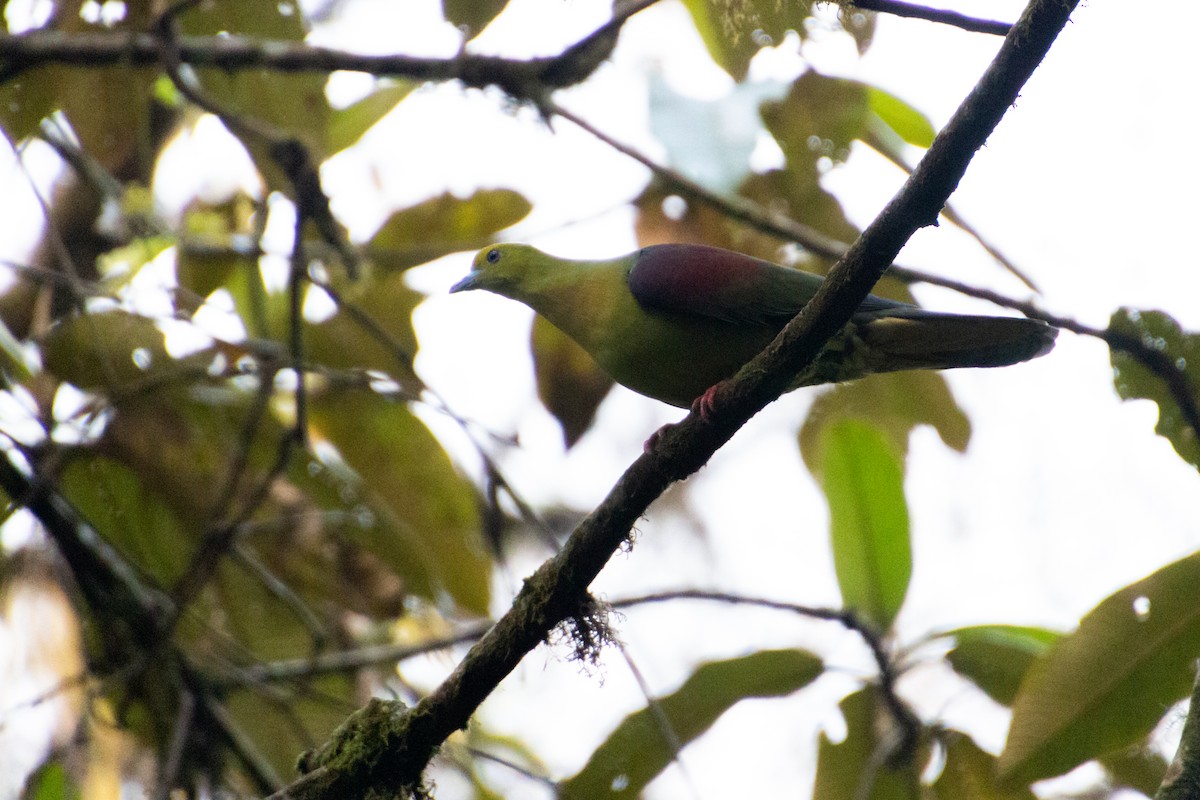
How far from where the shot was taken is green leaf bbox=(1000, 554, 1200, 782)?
3.10m

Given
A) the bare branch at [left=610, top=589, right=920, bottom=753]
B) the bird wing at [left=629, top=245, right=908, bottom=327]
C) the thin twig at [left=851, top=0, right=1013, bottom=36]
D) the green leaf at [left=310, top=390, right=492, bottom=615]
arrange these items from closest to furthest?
the thin twig at [left=851, top=0, right=1013, bottom=36], the bare branch at [left=610, top=589, right=920, bottom=753], the bird wing at [left=629, top=245, right=908, bottom=327], the green leaf at [left=310, top=390, right=492, bottom=615]

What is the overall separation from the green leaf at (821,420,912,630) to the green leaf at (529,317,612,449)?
1149 mm

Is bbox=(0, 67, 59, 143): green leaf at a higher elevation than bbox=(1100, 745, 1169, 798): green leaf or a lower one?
higher

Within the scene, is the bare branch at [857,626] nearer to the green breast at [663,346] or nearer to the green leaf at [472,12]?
the green breast at [663,346]

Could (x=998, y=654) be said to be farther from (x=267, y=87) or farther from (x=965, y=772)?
(x=267, y=87)

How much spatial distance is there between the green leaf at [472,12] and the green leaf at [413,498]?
175cm

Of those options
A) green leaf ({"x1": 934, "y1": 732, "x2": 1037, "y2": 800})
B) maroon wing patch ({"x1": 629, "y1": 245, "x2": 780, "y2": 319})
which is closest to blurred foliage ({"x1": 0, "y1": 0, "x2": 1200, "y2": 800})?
green leaf ({"x1": 934, "y1": 732, "x2": 1037, "y2": 800})

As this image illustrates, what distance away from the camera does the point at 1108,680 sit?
10.3ft

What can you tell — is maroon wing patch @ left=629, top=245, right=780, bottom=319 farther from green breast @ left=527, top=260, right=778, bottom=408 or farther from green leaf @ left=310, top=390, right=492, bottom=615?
green leaf @ left=310, top=390, right=492, bottom=615

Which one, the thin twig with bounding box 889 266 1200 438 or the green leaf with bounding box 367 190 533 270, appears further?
the green leaf with bounding box 367 190 533 270

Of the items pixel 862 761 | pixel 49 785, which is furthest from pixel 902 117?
pixel 49 785

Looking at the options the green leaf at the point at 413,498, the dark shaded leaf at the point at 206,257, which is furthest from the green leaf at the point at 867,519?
the dark shaded leaf at the point at 206,257

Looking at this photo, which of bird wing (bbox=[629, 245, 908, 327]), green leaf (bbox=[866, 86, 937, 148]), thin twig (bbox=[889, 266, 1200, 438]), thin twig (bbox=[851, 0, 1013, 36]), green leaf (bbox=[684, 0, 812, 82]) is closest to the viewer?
thin twig (bbox=[851, 0, 1013, 36])

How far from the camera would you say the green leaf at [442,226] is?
4.88 m
